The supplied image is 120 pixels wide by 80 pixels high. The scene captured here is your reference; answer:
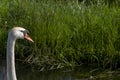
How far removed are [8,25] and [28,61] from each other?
37.8 inches

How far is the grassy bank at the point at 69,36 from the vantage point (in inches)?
324

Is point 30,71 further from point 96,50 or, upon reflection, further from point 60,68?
point 96,50

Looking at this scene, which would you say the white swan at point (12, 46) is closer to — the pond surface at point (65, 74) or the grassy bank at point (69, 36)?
the pond surface at point (65, 74)

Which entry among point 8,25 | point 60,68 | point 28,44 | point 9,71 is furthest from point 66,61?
point 9,71

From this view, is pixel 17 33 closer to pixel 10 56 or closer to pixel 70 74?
pixel 10 56

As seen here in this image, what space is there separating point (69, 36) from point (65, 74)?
2.53 ft

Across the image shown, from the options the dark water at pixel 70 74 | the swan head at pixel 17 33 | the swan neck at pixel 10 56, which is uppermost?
the swan head at pixel 17 33

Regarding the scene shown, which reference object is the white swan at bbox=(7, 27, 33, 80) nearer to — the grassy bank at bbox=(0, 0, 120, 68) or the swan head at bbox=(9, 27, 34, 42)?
the swan head at bbox=(9, 27, 34, 42)

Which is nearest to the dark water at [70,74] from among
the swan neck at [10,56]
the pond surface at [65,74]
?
the pond surface at [65,74]

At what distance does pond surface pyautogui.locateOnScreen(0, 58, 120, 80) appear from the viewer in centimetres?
788

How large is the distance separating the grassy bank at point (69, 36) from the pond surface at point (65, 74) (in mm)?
132

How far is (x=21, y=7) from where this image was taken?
29.9 feet

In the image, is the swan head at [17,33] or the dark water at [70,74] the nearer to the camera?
the swan head at [17,33]

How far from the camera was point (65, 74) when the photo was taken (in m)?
8.02
